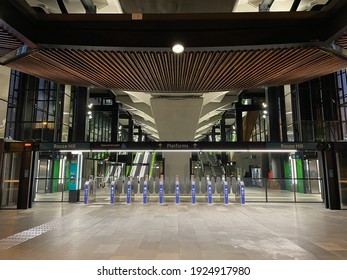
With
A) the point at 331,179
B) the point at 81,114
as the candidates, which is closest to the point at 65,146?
the point at 81,114

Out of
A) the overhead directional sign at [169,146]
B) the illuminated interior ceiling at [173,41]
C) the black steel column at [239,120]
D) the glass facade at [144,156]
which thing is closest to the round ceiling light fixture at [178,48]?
the illuminated interior ceiling at [173,41]

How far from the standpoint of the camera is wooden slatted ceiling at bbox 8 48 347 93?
5414mm

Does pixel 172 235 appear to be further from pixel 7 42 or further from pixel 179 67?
pixel 7 42

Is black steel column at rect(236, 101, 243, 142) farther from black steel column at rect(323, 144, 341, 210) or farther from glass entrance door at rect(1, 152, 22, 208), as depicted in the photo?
glass entrance door at rect(1, 152, 22, 208)

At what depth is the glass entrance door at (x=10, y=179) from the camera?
1051 cm

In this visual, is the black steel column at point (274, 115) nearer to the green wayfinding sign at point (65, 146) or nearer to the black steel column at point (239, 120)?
the black steel column at point (239, 120)

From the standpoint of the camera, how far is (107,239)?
17.8 feet

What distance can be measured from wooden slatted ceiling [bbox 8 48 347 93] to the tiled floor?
152 inches

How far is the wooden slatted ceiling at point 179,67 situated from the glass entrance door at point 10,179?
5.59 metres

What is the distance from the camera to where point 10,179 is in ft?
35.7

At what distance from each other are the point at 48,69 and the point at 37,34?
1.46 metres

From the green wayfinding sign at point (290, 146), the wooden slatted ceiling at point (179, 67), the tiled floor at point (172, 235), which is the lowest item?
the tiled floor at point (172, 235)

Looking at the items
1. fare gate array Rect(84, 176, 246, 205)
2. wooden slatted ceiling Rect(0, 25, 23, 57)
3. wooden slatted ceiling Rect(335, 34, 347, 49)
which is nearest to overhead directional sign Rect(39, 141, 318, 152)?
fare gate array Rect(84, 176, 246, 205)

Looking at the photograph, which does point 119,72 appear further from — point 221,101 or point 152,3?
point 221,101
